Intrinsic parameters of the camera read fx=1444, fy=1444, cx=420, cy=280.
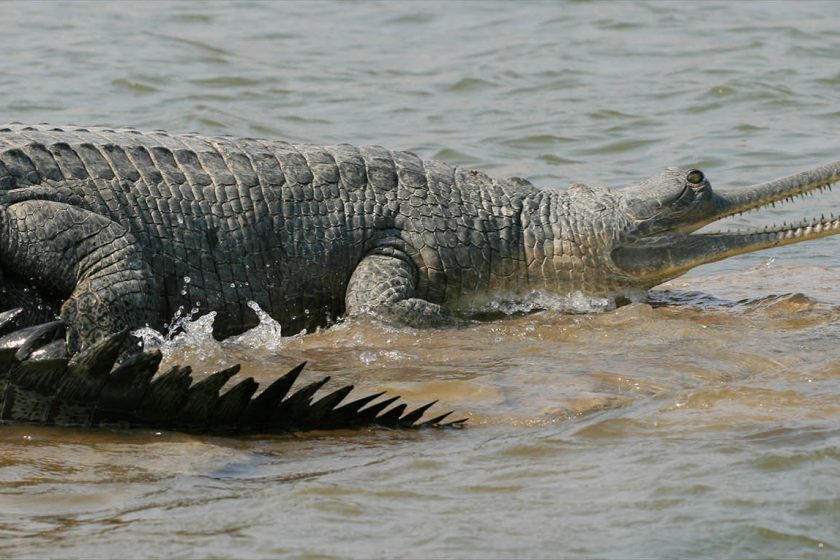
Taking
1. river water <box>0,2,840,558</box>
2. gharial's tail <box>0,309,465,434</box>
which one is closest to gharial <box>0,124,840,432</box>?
gharial's tail <box>0,309,465,434</box>

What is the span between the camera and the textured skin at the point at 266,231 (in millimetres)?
6293

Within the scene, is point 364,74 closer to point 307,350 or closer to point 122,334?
point 307,350

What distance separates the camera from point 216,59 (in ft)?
48.8

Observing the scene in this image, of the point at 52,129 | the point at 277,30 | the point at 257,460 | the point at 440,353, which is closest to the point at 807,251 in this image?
the point at 440,353

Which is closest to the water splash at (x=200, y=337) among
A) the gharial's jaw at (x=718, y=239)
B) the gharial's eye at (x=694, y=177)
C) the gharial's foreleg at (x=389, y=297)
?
the gharial's foreleg at (x=389, y=297)

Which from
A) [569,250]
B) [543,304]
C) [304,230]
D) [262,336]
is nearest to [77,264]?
[262,336]

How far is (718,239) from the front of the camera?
25.5 ft

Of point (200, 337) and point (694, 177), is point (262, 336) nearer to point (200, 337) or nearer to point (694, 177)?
point (200, 337)

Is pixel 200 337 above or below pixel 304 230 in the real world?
below

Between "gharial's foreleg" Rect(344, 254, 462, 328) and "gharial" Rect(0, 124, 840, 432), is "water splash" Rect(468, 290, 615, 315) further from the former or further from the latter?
"gharial's foreleg" Rect(344, 254, 462, 328)

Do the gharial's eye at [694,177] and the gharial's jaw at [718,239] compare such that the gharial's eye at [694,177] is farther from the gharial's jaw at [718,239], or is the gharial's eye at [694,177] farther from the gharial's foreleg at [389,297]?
the gharial's foreleg at [389,297]

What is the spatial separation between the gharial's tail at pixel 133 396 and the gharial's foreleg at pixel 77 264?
3.37 feet

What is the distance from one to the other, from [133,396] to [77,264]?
4.60 ft

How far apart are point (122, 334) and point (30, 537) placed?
855 mm
